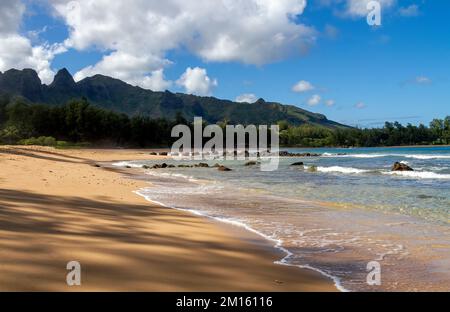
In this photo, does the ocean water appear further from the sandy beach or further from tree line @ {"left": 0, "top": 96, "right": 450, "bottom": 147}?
tree line @ {"left": 0, "top": 96, "right": 450, "bottom": 147}

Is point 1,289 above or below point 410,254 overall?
above

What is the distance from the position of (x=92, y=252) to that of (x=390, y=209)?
8.78 metres

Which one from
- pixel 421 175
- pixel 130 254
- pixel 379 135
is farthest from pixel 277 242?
pixel 379 135

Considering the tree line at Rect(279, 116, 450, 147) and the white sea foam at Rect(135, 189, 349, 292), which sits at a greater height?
the tree line at Rect(279, 116, 450, 147)

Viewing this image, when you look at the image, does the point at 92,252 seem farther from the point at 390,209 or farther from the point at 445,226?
the point at 390,209

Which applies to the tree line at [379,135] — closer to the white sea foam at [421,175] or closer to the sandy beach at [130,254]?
the white sea foam at [421,175]

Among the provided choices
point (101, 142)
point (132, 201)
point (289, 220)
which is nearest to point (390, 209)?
point (289, 220)

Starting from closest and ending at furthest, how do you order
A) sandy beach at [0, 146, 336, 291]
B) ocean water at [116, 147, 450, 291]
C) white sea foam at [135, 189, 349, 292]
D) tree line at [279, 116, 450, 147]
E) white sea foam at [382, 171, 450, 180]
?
sandy beach at [0, 146, 336, 291] < white sea foam at [135, 189, 349, 292] < ocean water at [116, 147, 450, 291] < white sea foam at [382, 171, 450, 180] < tree line at [279, 116, 450, 147]

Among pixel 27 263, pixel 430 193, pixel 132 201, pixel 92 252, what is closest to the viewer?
pixel 27 263

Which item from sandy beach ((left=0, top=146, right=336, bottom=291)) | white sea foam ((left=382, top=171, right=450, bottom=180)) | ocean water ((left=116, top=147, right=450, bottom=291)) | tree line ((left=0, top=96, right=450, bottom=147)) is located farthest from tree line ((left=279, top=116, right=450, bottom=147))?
sandy beach ((left=0, top=146, right=336, bottom=291))

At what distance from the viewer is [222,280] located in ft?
14.5

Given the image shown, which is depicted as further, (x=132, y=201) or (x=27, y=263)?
(x=132, y=201)

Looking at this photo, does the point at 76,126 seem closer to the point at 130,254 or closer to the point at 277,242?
the point at 277,242

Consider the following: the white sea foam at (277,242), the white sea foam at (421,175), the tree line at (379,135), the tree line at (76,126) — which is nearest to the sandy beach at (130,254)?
the white sea foam at (277,242)
